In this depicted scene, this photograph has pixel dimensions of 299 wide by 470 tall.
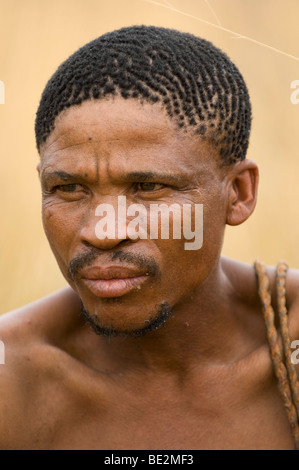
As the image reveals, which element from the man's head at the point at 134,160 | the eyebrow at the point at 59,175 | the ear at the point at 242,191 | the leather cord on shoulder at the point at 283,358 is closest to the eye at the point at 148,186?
the man's head at the point at 134,160

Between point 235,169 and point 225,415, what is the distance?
3.18ft

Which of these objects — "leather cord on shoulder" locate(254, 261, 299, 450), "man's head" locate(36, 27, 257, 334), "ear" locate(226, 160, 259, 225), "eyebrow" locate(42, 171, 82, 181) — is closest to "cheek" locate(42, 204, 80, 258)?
"man's head" locate(36, 27, 257, 334)

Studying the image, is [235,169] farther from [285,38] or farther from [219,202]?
[285,38]

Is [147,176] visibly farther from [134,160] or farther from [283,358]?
[283,358]

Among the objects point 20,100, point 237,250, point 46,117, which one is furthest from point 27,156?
point 46,117

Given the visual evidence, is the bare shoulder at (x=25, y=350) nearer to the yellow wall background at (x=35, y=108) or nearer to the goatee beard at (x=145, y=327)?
the goatee beard at (x=145, y=327)

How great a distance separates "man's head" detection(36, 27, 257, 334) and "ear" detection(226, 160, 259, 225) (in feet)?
0.27

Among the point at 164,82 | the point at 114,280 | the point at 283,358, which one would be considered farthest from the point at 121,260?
the point at 283,358

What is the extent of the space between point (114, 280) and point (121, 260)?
0.08m

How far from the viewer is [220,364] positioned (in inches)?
124

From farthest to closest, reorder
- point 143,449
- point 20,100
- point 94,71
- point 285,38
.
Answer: point 20,100, point 285,38, point 143,449, point 94,71

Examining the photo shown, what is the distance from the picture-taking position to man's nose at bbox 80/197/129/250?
259cm

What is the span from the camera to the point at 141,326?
2756 mm

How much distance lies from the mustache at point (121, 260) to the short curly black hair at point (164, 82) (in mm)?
501
